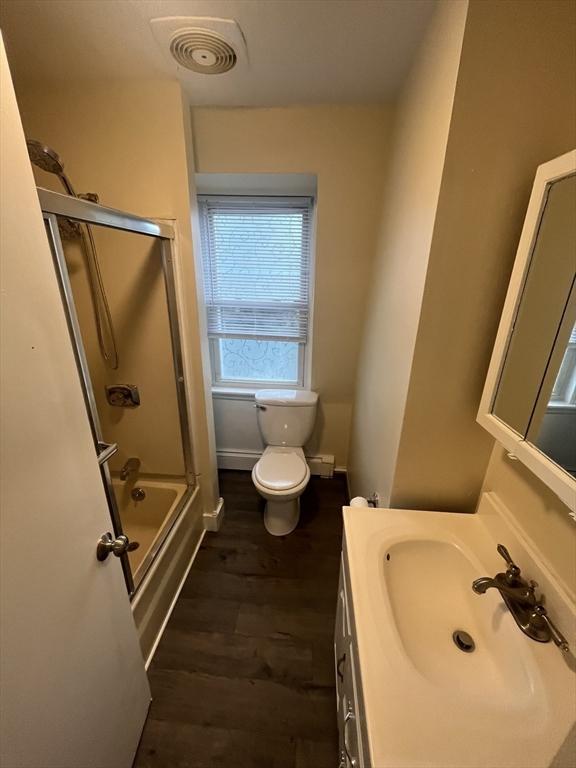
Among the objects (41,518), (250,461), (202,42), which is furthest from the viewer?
(250,461)

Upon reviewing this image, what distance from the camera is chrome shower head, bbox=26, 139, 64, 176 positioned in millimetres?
1033

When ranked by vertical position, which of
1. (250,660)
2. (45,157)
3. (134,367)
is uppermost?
(45,157)

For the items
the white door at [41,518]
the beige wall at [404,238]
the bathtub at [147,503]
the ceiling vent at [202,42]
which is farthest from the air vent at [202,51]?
the bathtub at [147,503]

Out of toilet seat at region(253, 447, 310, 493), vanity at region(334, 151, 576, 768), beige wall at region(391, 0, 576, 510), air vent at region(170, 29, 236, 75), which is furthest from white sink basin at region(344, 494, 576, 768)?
air vent at region(170, 29, 236, 75)

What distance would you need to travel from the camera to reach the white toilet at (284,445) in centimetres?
185

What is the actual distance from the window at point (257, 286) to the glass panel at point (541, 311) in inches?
59.7

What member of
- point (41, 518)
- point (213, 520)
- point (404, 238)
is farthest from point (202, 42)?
point (213, 520)

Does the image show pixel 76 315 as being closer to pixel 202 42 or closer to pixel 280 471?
pixel 202 42

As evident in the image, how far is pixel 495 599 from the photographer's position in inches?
31.4

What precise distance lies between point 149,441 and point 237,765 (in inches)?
56.4

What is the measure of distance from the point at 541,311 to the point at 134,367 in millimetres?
1820

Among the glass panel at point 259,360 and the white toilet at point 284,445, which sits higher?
the glass panel at point 259,360

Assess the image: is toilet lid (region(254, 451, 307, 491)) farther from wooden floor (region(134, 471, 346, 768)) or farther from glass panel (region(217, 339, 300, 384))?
glass panel (region(217, 339, 300, 384))

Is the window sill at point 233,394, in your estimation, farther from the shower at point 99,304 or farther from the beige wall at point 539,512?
the beige wall at point 539,512
